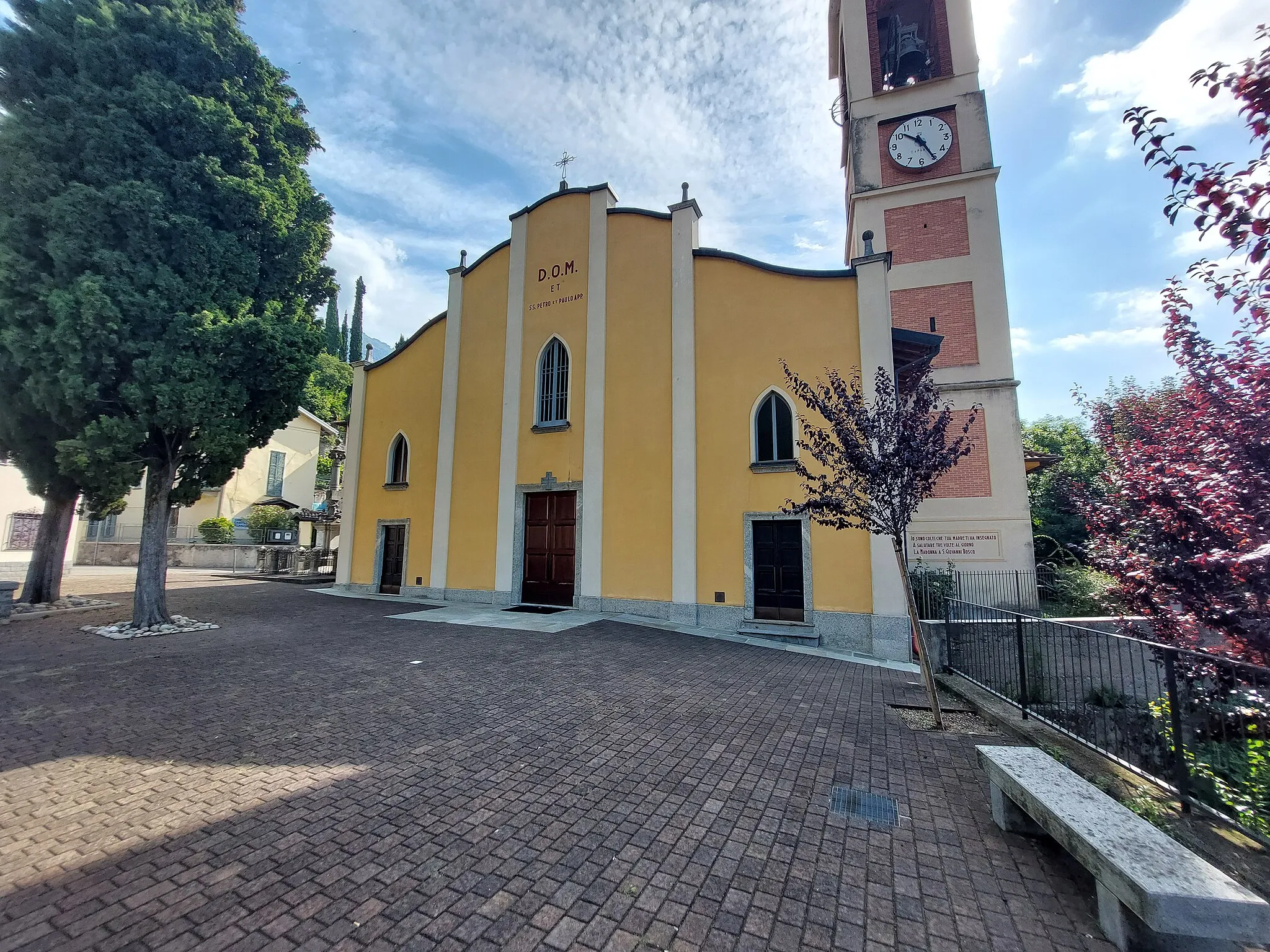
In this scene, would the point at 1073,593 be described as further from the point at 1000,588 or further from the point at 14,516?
the point at 14,516

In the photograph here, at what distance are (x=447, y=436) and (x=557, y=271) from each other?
5431 millimetres

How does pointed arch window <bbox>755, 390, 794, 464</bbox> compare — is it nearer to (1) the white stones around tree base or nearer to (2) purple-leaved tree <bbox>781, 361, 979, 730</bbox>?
(2) purple-leaved tree <bbox>781, 361, 979, 730</bbox>

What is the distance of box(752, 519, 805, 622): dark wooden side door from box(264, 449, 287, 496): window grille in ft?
106

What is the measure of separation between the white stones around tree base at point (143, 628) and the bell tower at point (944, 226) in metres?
16.2

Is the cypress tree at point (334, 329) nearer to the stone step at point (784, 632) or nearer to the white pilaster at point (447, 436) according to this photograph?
the white pilaster at point (447, 436)

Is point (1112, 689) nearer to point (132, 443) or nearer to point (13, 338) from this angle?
point (132, 443)

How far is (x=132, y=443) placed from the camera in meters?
9.29

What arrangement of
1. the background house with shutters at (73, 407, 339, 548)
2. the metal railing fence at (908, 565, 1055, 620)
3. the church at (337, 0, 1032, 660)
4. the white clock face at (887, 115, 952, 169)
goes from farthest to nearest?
the background house with shutters at (73, 407, 339, 548) < the white clock face at (887, 115, 952, 169) < the metal railing fence at (908, 565, 1055, 620) < the church at (337, 0, 1032, 660)

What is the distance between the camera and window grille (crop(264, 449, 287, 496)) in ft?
105

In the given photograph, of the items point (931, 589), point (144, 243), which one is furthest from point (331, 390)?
point (931, 589)

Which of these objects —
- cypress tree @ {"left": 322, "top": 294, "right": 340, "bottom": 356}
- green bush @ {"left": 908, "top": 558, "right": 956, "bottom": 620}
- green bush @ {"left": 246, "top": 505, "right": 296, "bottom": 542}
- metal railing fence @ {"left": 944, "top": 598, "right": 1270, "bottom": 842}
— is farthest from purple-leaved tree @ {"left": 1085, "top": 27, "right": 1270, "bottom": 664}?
cypress tree @ {"left": 322, "top": 294, "right": 340, "bottom": 356}

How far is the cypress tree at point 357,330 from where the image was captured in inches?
2354

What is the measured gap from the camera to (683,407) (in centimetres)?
1166

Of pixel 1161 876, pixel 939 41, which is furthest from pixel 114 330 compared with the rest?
pixel 939 41
